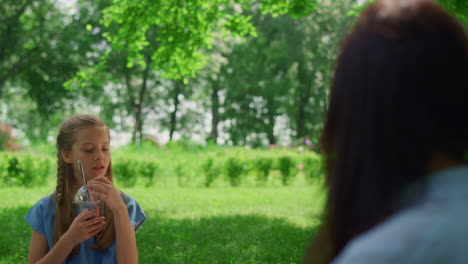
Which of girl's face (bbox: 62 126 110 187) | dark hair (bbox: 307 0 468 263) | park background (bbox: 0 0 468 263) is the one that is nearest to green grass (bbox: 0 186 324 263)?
park background (bbox: 0 0 468 263)

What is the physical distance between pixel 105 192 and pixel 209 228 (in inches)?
189

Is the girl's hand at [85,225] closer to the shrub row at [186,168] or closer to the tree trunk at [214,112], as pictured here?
the shrub row at [186,168]

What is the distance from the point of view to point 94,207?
199 centimetres

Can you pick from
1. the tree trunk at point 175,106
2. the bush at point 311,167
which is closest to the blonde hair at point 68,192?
the bush at point 311,167

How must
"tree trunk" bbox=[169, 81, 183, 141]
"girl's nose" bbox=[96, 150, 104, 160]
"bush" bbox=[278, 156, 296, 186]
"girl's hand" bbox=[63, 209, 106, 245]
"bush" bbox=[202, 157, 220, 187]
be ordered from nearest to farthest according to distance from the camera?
"girl's hand" bbox=[63, 209, 106, 245], "girl's nose" bbox=[96, 150, 104, 160], "bush" bbox=[202, 157, 220, 187], "bush" bbox=[278, 156, 296, 186], "tree trunk" bbox=[169, 81, 183, 141]

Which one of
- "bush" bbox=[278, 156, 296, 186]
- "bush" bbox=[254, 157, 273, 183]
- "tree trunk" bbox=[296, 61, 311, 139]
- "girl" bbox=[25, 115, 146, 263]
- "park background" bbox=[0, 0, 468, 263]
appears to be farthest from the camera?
"tree trunk" bbox=[296, 61, 311, 139]

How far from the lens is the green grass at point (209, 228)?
5.21 meters

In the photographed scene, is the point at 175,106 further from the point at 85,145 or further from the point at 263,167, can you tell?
the point at 85,145

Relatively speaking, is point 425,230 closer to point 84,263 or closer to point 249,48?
point 84,263

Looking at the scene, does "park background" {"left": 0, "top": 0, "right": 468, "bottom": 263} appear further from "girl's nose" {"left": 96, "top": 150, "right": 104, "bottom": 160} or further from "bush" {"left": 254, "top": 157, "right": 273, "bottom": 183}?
"girl's nose" {"left": 96, "top": 150, "right": 104, "bottom": 160}

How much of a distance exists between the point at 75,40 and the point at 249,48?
55.5 feet

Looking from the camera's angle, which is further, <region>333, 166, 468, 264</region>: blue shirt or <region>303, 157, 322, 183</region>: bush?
<region>303, 157, 322, 183</region>: bush

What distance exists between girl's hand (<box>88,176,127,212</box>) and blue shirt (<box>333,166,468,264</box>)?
162 centimetres

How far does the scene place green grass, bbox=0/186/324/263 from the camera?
17.1 feet
